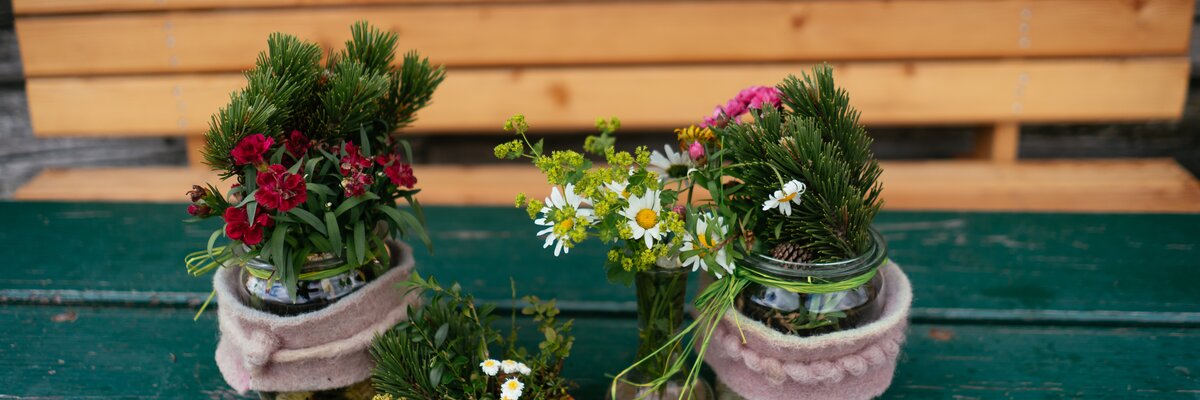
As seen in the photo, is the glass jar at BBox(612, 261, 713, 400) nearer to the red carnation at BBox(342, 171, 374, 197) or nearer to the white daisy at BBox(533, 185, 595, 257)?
the white daisy at BBox(533, 185, 595, 257)

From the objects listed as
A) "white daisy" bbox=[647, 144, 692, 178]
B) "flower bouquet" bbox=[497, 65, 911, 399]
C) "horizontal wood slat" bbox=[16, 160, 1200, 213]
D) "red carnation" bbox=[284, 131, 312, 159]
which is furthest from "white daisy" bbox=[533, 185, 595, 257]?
"horizontal wood slat" bbox=[16, 160, 1200, 213]

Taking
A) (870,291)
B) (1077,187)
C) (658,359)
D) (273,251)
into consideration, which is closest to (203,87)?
(273,251)

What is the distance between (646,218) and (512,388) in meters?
0.18

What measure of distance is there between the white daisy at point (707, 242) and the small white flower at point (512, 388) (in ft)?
0.55

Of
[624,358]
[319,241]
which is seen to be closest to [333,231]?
[319,241]

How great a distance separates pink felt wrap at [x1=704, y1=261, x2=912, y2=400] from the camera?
0.67 metres

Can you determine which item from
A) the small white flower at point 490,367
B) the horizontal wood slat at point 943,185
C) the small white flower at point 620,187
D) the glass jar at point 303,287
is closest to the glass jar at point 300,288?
the glass jar at point 303,287

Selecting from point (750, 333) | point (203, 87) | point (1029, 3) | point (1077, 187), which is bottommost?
point (1077, 187)

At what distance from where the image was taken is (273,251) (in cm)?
65

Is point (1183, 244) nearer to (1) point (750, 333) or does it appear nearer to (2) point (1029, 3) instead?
(2) point (1029, 3)

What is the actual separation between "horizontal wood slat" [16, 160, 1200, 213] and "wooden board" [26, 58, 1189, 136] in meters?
0.10

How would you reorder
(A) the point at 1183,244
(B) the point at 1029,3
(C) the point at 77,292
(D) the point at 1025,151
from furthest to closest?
1. (D) the point at 1025,151
2. (B) the point at 1029,3
3. (A) the point at 1183,244
4. (C) the point at 77,292

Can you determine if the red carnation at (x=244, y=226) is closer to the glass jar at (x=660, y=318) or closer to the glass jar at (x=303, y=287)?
the glass jar at (x=303, y=287)

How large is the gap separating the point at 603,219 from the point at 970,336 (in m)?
0.49
